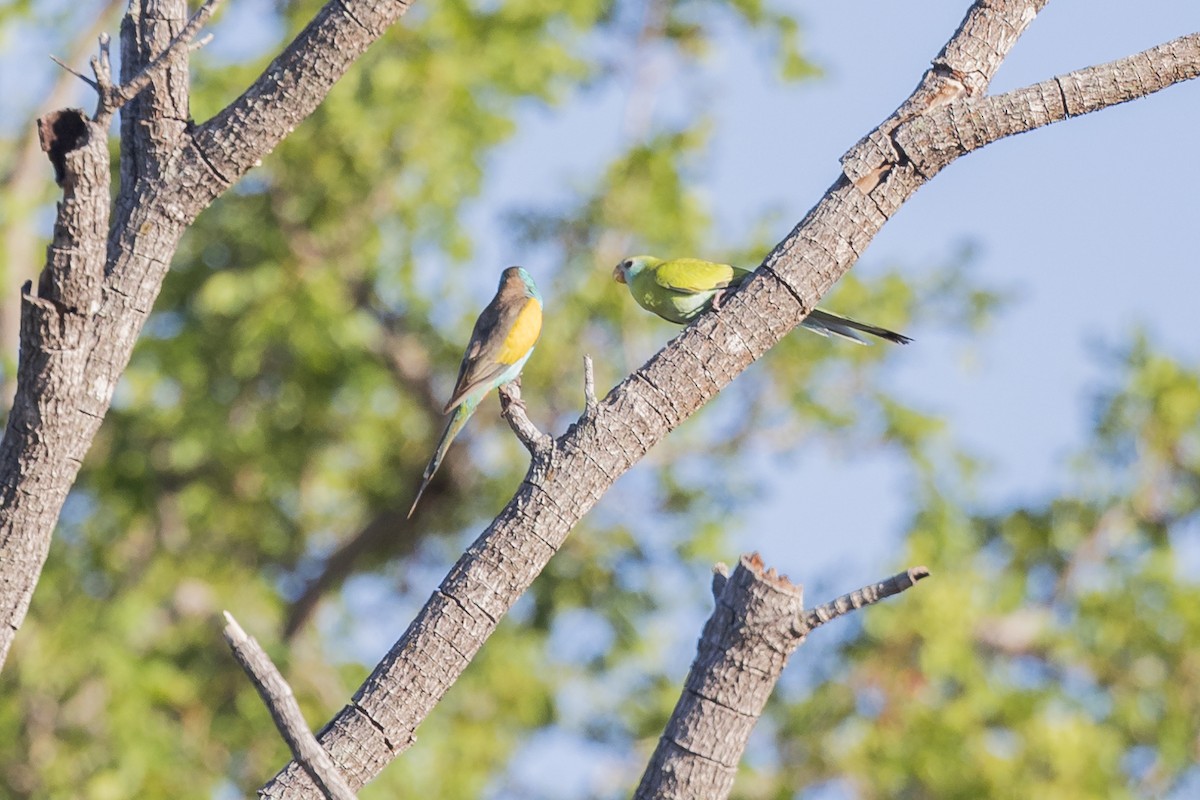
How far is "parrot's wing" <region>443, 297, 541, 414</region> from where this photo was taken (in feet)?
19.5

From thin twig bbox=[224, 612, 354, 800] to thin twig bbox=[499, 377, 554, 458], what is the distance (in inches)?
38.0

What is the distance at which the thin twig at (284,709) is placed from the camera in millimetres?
3316

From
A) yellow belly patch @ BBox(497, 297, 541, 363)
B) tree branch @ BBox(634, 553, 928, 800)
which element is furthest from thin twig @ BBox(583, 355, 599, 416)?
yellow belly patch @ BBox(497, 297, 541, 363)

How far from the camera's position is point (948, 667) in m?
10.4

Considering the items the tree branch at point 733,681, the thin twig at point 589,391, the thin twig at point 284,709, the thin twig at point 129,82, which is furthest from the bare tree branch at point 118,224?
the tree branch at point 733,681

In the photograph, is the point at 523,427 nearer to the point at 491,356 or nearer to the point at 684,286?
the point at 491,356

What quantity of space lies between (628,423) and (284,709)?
1.23m

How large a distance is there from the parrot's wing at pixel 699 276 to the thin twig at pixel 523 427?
1482 mm

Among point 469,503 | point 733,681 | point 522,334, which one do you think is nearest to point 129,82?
point 733,681

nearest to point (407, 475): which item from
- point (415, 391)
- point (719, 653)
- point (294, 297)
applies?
point (415, 391)

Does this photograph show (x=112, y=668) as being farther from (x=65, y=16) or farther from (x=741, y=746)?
(x=741, y=746)

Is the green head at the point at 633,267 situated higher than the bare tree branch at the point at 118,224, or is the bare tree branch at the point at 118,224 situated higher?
the green head at the point at 633,267

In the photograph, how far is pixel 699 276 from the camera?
600cm

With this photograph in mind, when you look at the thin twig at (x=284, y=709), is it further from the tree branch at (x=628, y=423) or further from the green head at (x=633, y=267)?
the green head at (x=633, y=267)
